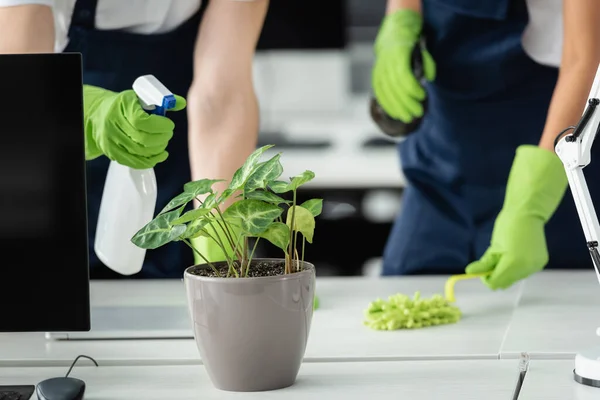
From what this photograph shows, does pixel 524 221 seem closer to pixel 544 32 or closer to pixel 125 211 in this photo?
pixel 544 32

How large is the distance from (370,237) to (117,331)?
125cm

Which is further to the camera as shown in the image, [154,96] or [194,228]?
[154,96]

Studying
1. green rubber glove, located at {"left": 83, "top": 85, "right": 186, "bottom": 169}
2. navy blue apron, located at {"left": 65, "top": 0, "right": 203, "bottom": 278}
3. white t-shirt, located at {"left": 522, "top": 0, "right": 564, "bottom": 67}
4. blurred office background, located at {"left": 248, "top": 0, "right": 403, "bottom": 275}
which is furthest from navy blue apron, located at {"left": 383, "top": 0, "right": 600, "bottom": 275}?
green rubber glove, located at {"left": 83, "top": 85, "right": 186, "bottom": 169}

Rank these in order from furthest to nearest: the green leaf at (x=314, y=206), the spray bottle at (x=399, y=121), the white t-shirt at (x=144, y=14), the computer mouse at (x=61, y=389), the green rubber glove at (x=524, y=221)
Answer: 1. the spray bottle at (x=399, y=121)
2. the white t-shirt at (x=144, y=14)
3. the green rubber glove at (x=524, y=221)
4. the green leaf at (x=314, y=206)
5. the computer mouse at (x=61, y=389)

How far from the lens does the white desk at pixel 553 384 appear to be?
918 mm

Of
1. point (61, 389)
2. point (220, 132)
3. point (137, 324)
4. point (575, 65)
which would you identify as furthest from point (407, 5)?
point (61, 389)

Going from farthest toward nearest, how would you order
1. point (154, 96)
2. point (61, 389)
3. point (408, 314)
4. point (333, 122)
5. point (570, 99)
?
point (333, 122) → point (570, 99) → point (408, 314) → point (154, 96) → point (61, 389)

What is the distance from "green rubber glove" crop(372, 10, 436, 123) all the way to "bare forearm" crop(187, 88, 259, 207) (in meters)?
0.35

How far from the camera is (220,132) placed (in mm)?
1807

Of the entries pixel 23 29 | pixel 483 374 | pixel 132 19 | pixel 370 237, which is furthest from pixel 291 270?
pixel 370 237

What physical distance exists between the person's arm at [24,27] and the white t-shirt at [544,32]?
3.70 ft

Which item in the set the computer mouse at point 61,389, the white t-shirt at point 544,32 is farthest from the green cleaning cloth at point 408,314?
the white t-shirt at point 544,32

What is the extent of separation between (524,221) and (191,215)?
2.81 feet

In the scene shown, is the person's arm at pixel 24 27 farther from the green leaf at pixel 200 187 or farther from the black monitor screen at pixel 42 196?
the green leaf at pixel 200 187
